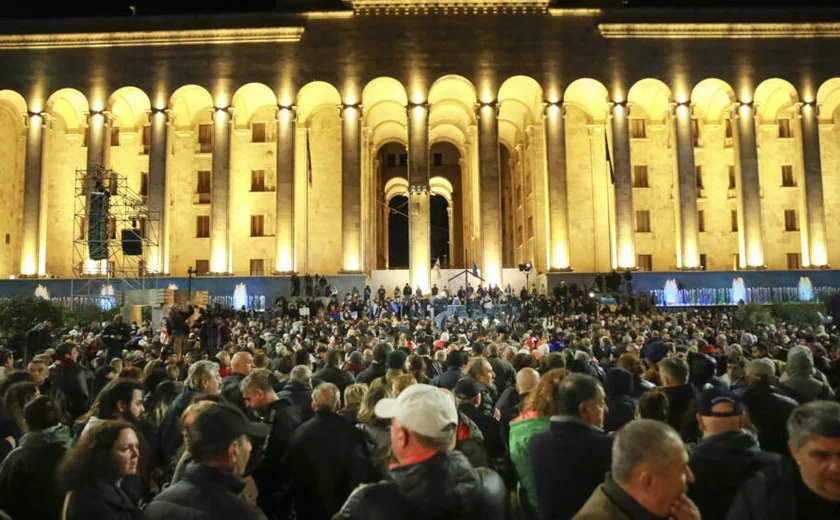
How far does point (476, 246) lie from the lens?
41188 mm

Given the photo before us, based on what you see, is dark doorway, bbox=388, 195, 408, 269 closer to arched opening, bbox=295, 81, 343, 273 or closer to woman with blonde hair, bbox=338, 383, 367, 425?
arched opening, bbox=295, 81, 343, 273

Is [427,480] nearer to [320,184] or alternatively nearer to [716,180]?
[320,184]

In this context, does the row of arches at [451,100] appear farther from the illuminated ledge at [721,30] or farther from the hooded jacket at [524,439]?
the hooded jacket at [524,439]

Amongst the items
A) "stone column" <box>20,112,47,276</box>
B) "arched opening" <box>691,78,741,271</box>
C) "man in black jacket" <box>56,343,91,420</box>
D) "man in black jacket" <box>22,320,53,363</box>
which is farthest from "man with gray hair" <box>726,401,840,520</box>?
"arched opening" <box>691,78,741,271</box>

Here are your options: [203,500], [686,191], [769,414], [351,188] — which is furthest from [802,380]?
[686,191]

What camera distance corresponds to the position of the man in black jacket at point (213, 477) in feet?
9.37

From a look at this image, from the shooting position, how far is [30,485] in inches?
154

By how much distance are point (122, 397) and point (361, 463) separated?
180cm

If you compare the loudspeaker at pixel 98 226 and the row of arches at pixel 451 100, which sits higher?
the row of arches at pixel 451 100

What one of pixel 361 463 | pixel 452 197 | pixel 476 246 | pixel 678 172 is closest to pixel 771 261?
pixel 678 172

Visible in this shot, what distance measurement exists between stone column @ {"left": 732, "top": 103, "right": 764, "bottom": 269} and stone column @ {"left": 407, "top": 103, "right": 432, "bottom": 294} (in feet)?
56.1

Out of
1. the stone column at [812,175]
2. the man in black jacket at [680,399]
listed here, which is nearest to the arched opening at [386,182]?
the stone column at [812,175]

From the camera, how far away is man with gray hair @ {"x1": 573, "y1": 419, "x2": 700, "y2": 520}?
263 centimetres

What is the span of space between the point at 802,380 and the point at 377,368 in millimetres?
4536
